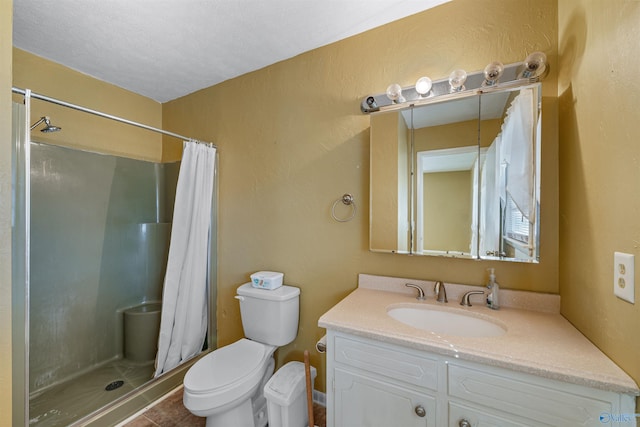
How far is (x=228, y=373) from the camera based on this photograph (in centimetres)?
138

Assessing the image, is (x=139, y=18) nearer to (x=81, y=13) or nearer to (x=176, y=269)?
(x=81, y=13)

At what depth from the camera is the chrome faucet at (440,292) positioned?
1.29 metres

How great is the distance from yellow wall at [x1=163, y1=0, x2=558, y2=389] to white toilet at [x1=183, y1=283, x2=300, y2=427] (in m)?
0.18

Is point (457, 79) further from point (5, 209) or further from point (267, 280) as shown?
point (5, 209)

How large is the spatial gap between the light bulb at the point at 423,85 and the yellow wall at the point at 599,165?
1.75 ft

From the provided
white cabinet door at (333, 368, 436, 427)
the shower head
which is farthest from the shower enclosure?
white cabinet door at (333, 368, 436, 427)

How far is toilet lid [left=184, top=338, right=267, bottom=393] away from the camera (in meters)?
1.30

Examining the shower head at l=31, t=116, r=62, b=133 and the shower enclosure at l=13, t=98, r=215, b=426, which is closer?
the shower head at l=31, t=116, r=62, b=133

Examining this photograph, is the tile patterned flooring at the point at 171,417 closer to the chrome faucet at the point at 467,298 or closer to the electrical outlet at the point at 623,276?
the chrome faucet at the point at 467,298

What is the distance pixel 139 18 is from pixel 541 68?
2.07 meters

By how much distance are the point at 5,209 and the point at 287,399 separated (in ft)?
4.40

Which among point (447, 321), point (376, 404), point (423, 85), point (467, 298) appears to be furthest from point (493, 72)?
point (376, 404)

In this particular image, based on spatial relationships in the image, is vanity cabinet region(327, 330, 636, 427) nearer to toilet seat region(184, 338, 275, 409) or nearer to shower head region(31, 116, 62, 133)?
toilet seat region(184, 338, 275, 409)

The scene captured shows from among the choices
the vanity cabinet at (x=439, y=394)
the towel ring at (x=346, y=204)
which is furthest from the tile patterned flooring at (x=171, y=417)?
the towel ring at (x=346, y=204)
